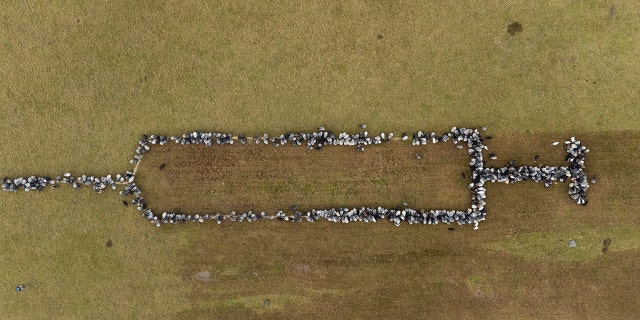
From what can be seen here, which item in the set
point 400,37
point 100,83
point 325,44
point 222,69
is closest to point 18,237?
point 100,83

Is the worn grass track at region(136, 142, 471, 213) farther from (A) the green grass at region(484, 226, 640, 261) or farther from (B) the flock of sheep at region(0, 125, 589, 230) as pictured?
(A) the green grass at region(484, 226, 640, 261)

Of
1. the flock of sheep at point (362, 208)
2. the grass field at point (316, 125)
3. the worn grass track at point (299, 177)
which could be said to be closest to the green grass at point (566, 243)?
the grass field at point (316, 125)

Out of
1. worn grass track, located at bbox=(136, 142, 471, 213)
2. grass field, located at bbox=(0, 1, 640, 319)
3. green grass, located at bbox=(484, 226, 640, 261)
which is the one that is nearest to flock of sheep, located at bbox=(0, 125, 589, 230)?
worn grass track, located at bbox=(136, 142, 471, 213)

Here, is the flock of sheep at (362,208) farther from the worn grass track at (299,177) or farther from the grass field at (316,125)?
the grass field at (316,125)

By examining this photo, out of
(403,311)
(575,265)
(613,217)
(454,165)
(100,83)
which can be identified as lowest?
(403,311)

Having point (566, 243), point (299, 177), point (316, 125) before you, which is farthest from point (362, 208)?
point (566, 243)

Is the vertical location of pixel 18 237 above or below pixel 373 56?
below

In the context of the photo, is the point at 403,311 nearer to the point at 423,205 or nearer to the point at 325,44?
the point at 423,205
